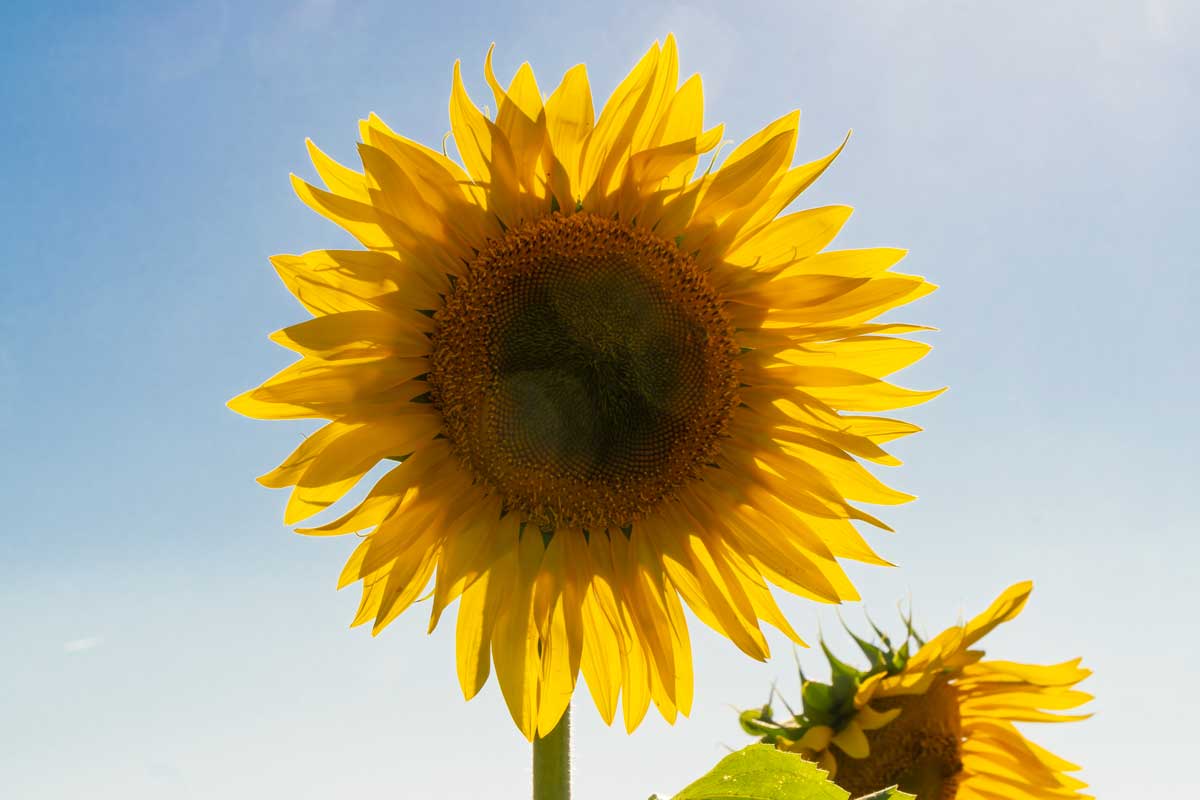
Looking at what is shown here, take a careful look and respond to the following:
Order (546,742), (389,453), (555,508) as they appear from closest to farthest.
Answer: (546,742) → (389,453) → (555,508)

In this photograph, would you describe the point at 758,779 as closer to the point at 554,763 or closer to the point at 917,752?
the point at 554,763

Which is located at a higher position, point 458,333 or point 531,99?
point 531,99

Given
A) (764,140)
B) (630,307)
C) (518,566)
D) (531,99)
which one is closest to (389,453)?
(518,566)

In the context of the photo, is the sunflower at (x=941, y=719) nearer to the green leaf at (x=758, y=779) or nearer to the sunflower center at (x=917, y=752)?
the sunflower center at (x=917, y=752)

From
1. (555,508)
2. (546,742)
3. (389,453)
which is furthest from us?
(555,508)

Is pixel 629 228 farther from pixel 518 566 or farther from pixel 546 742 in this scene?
pixel 546 742

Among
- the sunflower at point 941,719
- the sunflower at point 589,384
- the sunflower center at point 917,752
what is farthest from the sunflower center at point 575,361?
the sunflower center at point 917,752

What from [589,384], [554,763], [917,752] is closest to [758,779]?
[554,763]
